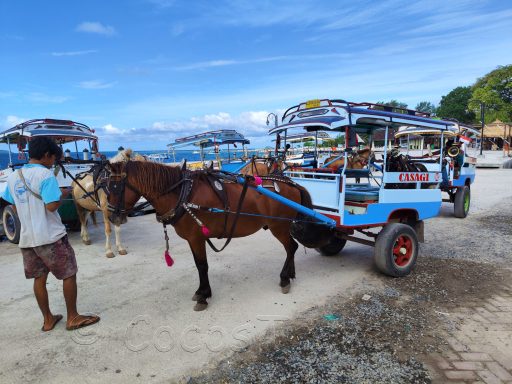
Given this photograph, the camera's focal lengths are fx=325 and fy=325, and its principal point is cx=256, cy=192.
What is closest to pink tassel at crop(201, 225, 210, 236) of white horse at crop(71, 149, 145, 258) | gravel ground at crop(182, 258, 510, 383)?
gravel ground at crop(182, 258, 510, 383)

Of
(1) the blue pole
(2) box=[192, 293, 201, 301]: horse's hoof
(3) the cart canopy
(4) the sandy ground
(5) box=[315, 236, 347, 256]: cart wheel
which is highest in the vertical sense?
(3) the cart canopy

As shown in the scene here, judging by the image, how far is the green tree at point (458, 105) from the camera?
186 feet

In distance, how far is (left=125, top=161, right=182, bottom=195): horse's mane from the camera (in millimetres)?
3580

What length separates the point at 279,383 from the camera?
107 inches

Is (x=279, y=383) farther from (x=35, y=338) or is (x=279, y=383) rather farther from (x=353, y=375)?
(x=35, y=338)

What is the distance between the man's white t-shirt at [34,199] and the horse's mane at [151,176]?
737 millimetres

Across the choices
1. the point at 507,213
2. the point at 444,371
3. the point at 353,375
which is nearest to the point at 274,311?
the point at 353,375

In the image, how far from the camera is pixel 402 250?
490cm

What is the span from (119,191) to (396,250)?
3.93 meters

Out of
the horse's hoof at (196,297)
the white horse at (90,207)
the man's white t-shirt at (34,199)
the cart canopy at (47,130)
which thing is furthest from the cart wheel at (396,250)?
the cart canopy at (47,130)

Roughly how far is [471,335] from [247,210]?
274 cm

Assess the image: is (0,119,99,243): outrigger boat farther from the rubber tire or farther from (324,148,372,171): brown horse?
(324,148,372,171): brown horse

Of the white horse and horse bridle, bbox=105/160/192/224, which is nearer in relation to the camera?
horse bridle, bbox=105/160/192/224

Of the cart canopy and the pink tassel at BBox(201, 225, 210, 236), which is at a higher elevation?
the cart canopy
